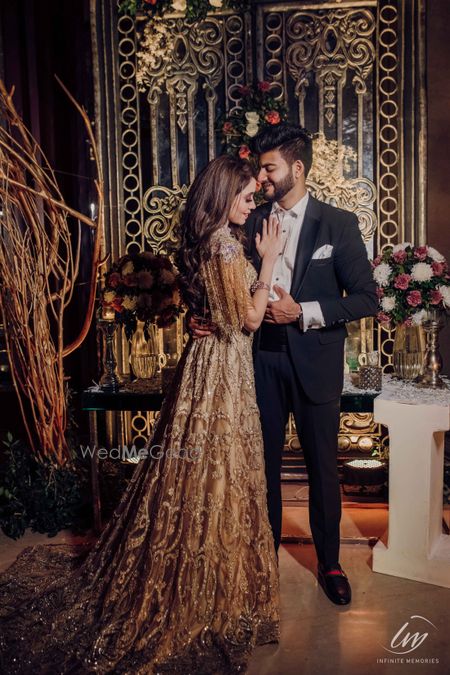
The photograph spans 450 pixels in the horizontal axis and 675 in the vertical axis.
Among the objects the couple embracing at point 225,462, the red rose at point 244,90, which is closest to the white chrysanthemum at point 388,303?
the couple embracing at point 225,462

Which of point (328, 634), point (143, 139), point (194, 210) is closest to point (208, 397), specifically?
point (194, 210)

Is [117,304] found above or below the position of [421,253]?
below

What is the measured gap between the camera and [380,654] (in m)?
2.59

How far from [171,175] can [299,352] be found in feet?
6.44

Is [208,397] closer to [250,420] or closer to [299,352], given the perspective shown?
[250,420]

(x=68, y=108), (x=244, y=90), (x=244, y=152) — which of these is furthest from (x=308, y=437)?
(x=68, y=108)

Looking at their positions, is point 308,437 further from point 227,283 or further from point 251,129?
point 251,129

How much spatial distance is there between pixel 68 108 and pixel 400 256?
2.91 meters

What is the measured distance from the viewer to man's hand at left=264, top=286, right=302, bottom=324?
9.55 feet

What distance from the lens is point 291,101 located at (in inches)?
171

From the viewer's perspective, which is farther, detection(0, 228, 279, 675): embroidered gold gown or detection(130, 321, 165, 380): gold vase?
detection(130, 321, 165, 380): gold vase

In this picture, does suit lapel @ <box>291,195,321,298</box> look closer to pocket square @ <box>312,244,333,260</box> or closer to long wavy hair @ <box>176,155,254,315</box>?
pocket square @ <box>312,244,333,260</box>

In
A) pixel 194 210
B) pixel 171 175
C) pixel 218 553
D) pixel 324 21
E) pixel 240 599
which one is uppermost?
pixel 324 21

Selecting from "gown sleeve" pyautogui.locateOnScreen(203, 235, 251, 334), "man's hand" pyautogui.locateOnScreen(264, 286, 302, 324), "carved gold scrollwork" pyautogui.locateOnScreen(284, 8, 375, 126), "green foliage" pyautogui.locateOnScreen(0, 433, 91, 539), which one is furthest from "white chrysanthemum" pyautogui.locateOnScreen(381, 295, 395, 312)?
"green foliage" pyautogui.locateOnScreen(0, 433, 91, 539)
